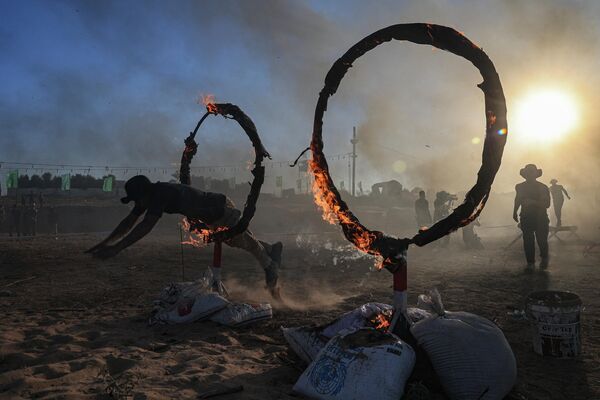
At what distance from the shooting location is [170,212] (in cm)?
533

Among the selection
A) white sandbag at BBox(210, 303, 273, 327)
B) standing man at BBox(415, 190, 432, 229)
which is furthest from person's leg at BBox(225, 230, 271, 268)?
standing man at BBox(415, 190, 432, 229)

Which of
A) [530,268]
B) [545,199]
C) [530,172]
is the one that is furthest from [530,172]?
[530,268]

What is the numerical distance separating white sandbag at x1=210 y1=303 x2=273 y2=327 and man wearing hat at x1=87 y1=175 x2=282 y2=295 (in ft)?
4.32

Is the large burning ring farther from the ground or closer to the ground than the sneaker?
farther from the ground

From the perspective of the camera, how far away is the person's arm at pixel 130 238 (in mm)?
4539

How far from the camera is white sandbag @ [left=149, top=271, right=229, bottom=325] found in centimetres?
466

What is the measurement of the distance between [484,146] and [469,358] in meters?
1.67

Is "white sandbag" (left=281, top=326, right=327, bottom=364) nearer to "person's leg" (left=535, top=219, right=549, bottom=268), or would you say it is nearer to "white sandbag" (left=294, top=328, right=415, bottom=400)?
"white sandbag" (left=294, top=328, right=415, bottom=400)

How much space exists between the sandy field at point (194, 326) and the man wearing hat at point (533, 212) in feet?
1.96

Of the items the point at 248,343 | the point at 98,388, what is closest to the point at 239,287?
the point at 248,343

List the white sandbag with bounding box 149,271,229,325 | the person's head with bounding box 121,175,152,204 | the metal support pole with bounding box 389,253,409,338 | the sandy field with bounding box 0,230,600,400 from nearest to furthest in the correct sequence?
the sandy field with bounding box 0,230,600,400 → the metal support pole with bounding box 389,253,409,338 → the white sandbag with bounding box 149,271,229,325 → the person's head with bounding box 121,175,152,204

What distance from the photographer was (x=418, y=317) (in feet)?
12.3

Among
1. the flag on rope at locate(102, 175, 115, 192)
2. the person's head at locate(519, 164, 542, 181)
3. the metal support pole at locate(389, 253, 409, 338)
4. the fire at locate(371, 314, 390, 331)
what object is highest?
the flag on rope at locate(102, 175, 115, 192)

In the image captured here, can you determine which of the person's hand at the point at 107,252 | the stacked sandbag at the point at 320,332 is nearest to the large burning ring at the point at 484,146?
the stacked sandbag at the point at 320,332
